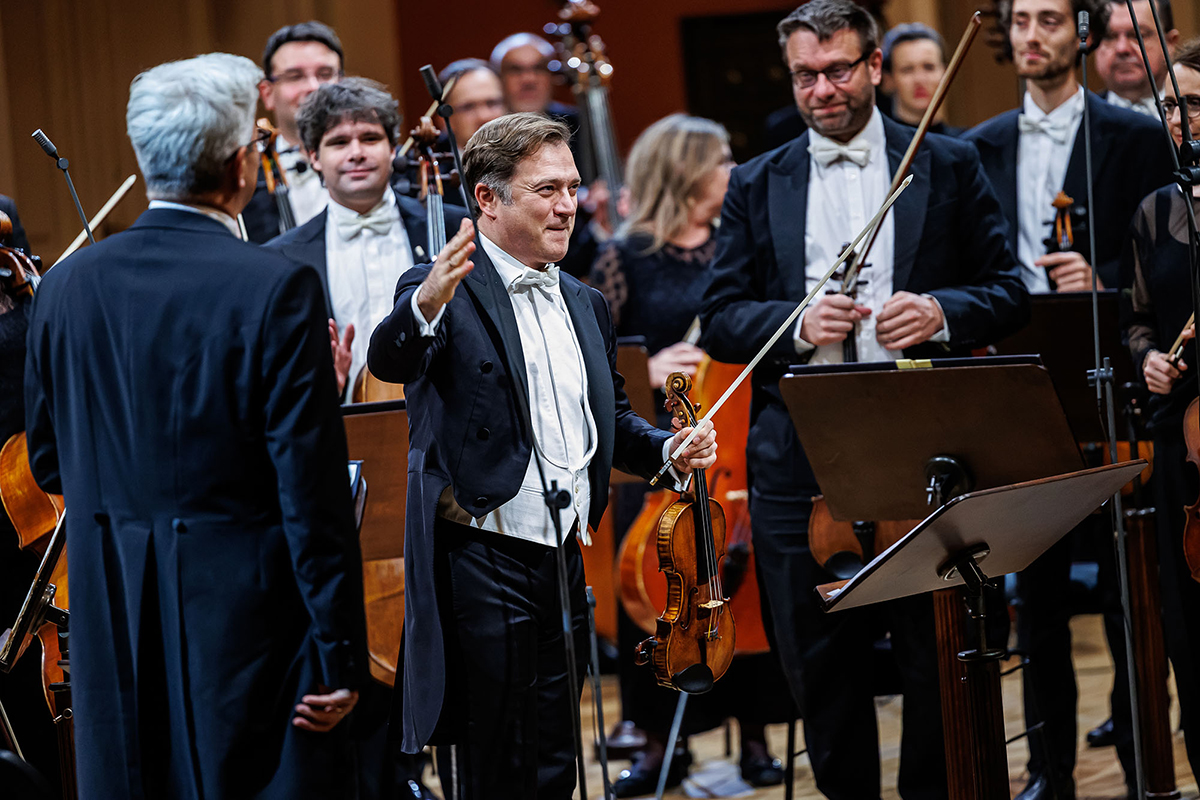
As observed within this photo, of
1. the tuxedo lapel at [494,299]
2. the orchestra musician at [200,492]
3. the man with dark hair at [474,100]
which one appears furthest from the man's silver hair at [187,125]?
the man with dark hair at [474,100]

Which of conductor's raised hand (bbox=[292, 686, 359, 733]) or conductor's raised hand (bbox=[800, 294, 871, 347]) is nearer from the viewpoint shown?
conductor's raised hand (bbox=[292, 686, 359, 733])

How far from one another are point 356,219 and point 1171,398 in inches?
70.3

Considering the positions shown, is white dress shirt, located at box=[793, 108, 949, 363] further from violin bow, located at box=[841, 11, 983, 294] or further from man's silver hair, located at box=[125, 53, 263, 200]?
man's silver hair, located at box=[125, 53, 263, 200]

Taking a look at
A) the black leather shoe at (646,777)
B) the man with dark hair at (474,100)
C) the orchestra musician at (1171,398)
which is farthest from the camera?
the man with dark hair at (474,100)

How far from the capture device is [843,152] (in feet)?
9.80

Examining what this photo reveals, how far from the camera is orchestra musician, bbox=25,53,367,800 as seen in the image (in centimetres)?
181

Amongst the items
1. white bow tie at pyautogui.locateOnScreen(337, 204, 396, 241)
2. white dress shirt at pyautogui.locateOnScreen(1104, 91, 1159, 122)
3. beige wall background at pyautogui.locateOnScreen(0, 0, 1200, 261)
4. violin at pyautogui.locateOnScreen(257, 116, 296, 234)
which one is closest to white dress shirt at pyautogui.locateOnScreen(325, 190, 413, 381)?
white bow tie at pyautogui.locateOnScreen(337, 204, 396, 241)

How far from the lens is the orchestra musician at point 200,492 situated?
71.3 inches

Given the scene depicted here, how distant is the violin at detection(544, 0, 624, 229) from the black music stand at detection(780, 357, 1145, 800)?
2950mm

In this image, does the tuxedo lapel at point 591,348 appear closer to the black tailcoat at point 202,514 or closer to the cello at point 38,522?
the black tailcoat at point 202,514

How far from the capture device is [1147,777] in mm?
3055

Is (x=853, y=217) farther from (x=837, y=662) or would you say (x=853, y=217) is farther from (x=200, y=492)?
(x=200, y=492)

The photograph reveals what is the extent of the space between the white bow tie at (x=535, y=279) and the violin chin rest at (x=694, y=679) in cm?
68

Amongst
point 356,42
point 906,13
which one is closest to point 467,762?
point 356,42
